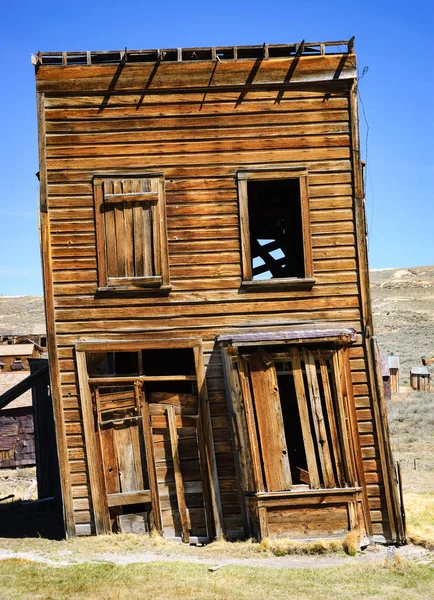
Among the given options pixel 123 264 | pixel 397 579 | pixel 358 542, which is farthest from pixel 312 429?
pixel 123 264

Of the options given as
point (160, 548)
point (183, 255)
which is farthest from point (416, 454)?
point (183, 255)

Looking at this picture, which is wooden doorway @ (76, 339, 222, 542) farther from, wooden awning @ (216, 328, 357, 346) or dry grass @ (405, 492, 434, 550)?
dry grass @ (405, 492, 434, 550)

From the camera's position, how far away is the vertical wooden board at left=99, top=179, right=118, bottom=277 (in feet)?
41.5

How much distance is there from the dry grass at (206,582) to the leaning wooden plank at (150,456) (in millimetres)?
1977

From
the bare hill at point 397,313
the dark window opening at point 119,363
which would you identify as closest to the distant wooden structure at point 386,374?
the bare hill at point 397,313

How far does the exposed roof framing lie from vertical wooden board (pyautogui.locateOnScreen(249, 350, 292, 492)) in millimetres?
5224

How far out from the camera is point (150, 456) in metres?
12.7

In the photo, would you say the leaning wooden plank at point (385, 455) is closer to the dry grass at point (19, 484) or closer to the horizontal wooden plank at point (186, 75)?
the horizontal wooden plank at point (186, 75)

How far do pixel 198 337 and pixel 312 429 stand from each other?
96.0 inches

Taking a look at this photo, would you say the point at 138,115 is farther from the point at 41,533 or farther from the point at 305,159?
the point at 41,533

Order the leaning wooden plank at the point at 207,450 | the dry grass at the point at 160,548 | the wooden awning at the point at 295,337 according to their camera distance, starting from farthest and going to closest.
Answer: the leaning wooden plank at the point at 207,450, the wooden awning at the point at 295,337, the dry grass at the point at 160,548

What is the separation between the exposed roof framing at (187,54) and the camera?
42.1ft

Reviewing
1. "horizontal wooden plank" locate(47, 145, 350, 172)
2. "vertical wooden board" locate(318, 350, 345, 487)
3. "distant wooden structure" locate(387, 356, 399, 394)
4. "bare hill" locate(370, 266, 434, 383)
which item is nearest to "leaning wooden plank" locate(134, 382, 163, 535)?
"vertical wooden board" locate(318, 350, 345, 487)

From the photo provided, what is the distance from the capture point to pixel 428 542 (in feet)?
39.3
